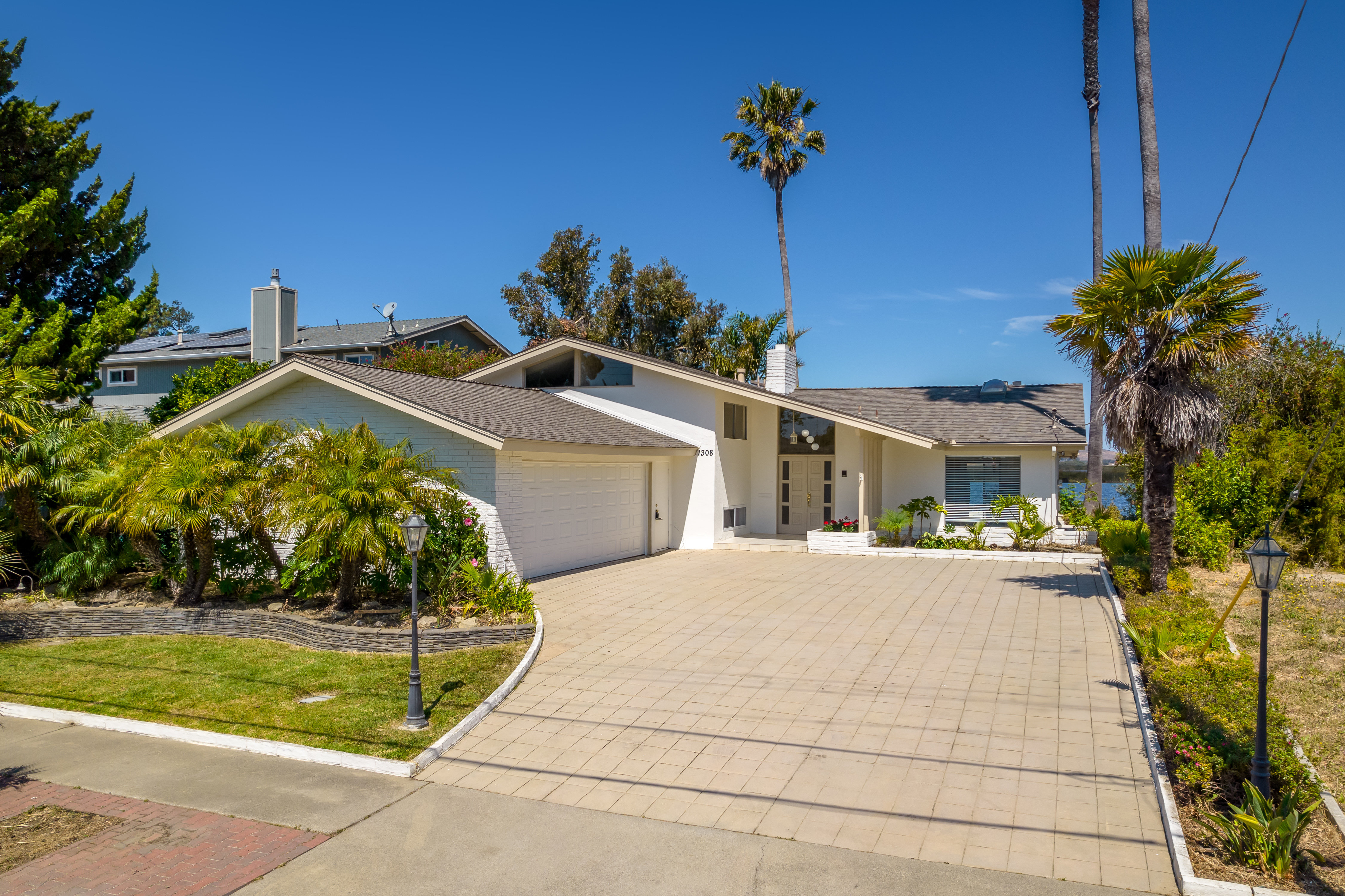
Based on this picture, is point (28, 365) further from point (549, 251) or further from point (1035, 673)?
point (549, 251)

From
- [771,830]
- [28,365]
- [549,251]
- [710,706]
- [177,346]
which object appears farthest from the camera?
[549,251]

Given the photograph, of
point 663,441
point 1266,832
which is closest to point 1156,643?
point 1266,832

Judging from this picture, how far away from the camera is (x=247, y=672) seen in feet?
32.5

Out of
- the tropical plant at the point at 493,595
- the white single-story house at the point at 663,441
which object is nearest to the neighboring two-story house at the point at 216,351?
the white single-story house at the point at 663,441

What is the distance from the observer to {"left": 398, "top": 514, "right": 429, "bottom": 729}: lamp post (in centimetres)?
795

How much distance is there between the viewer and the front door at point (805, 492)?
2212cm

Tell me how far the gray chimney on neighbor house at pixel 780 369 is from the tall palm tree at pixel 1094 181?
7993 mm

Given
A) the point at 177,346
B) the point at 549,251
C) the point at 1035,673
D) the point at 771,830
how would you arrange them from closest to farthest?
the point at 771,830, the point at 1035,673, the point at 177,346, the point at 549,251

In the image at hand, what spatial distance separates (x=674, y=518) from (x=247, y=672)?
12038 mm

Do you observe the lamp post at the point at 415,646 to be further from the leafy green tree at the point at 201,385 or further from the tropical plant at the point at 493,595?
the leafy green tree at the point at 201,385

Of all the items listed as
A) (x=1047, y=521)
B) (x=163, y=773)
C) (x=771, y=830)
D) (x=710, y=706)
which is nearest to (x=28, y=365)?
(x=163, y=773)

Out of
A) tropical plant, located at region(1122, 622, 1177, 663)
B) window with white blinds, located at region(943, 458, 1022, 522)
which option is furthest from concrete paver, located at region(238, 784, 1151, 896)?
A: window with white blinds, located at region(943, 458, 1022, 522)

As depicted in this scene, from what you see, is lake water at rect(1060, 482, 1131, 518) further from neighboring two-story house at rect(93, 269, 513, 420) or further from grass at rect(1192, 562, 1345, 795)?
neighboring two-story house at rect(93, 269, 513, 420)

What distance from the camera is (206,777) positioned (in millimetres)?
6961
